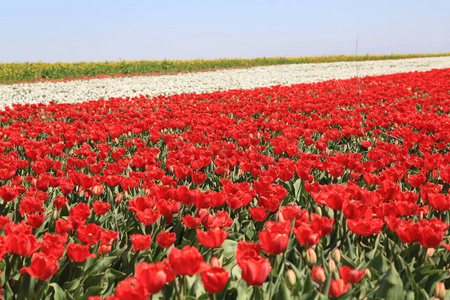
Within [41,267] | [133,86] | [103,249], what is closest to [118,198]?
[103,249]

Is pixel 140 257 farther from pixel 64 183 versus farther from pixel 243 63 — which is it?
pixel 243 63

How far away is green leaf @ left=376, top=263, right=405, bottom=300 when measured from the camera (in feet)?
6.13

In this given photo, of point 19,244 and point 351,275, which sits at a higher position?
point 19,244

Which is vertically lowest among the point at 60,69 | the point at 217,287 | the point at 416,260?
the point at 416,260

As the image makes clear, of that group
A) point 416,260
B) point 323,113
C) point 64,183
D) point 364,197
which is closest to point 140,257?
point 64,183

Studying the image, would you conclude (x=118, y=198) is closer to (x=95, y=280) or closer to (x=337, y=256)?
(x=95, y=280)

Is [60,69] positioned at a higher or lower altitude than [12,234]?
higher

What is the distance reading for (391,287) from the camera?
1881 mm

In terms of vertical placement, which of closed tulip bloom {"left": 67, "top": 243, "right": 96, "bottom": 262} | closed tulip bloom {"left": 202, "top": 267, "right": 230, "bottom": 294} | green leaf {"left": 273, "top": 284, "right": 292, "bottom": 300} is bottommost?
green leaf {"left": 273, "top": 284, "right": 292, "bottom": 300}

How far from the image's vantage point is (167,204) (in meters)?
2.45

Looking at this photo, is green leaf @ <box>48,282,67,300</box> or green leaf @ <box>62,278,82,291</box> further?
green leaf @ <box>62,278,82,291</box>

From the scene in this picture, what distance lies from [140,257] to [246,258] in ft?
2.91

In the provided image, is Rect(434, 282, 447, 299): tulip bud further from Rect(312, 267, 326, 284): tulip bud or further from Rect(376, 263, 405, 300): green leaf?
Rect(312, 267, 326, 284): tulip bud

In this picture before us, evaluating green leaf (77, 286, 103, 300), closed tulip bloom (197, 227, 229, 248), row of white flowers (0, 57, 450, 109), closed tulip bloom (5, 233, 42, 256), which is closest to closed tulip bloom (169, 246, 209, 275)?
closed tulip bloom (197, 227, 229, 248)
